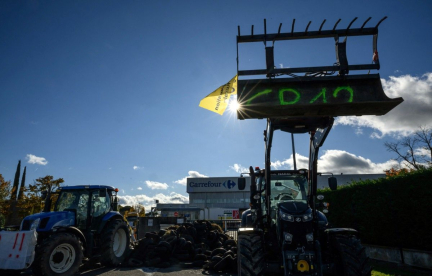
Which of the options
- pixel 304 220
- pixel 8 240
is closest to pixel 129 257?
pixel 8 240

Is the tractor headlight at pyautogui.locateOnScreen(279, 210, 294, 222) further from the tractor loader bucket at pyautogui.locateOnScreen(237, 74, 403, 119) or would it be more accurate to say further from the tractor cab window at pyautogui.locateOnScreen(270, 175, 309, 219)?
the tractor loader bucket at pyautogui.locateOnScreen(237, 74, 403, 119)

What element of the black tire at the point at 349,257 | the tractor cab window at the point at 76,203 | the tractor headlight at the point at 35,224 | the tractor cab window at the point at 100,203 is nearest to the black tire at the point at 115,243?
the tractor cab window at the point at 100,203

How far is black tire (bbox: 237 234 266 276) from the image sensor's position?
493 cm

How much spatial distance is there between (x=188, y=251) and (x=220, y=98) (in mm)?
7553

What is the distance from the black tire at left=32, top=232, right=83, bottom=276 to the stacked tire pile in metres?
2.30

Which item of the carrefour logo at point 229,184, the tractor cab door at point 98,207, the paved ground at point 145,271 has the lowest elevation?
the paved ground at point 145,271

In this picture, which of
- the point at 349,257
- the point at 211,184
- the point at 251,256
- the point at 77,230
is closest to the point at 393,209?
the point at 349,257

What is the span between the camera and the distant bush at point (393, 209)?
8.37 meters

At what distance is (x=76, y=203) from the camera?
9.43 meters

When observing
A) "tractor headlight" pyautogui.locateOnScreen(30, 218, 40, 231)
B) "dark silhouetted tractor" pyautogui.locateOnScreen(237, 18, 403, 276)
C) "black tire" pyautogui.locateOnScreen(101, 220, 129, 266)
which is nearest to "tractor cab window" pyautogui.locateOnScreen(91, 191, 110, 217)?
"black tire" pyautogui.locateOnScreen(101, 220, 129, 266)

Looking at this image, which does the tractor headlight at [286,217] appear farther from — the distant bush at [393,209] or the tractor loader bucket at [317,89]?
the distant bush at [393,209]

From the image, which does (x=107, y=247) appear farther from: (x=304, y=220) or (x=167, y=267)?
(x=304, y=220)

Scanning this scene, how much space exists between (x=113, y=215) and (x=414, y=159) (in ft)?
97.1

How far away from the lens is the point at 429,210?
8.15 metres
